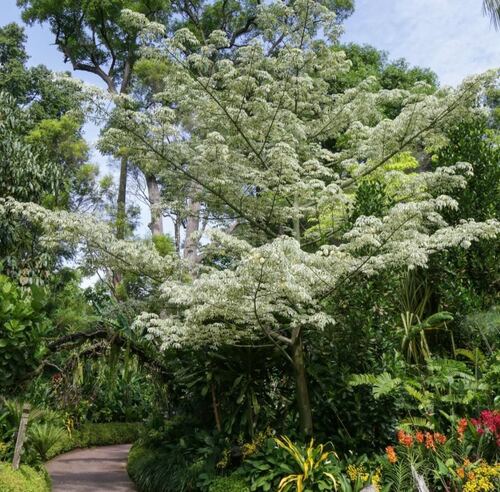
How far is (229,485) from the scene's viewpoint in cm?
567

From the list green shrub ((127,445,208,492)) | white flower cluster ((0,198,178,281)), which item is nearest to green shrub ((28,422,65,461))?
green shrub ((127,445,208,492))

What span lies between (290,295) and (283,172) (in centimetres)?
236

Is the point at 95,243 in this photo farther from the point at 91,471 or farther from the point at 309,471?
the point at 91,471

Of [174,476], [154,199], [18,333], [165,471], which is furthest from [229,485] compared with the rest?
[154,199]

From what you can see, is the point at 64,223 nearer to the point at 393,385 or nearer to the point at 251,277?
the point at 251,277

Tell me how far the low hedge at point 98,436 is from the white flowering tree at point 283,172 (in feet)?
14.2

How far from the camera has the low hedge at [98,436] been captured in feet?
34.4

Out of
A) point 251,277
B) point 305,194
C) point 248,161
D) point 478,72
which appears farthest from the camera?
point 248,161

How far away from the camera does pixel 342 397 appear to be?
20.4ft

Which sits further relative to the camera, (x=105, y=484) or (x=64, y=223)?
(x=105, y=484)

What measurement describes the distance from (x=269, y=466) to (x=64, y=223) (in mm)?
3516

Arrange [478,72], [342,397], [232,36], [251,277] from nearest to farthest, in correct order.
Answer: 1. [251,277]
2. [342,397]
3. [478,72]
4. [232,36]

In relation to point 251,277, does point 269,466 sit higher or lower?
lower

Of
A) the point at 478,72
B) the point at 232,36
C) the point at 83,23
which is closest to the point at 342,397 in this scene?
the point at 478,72
